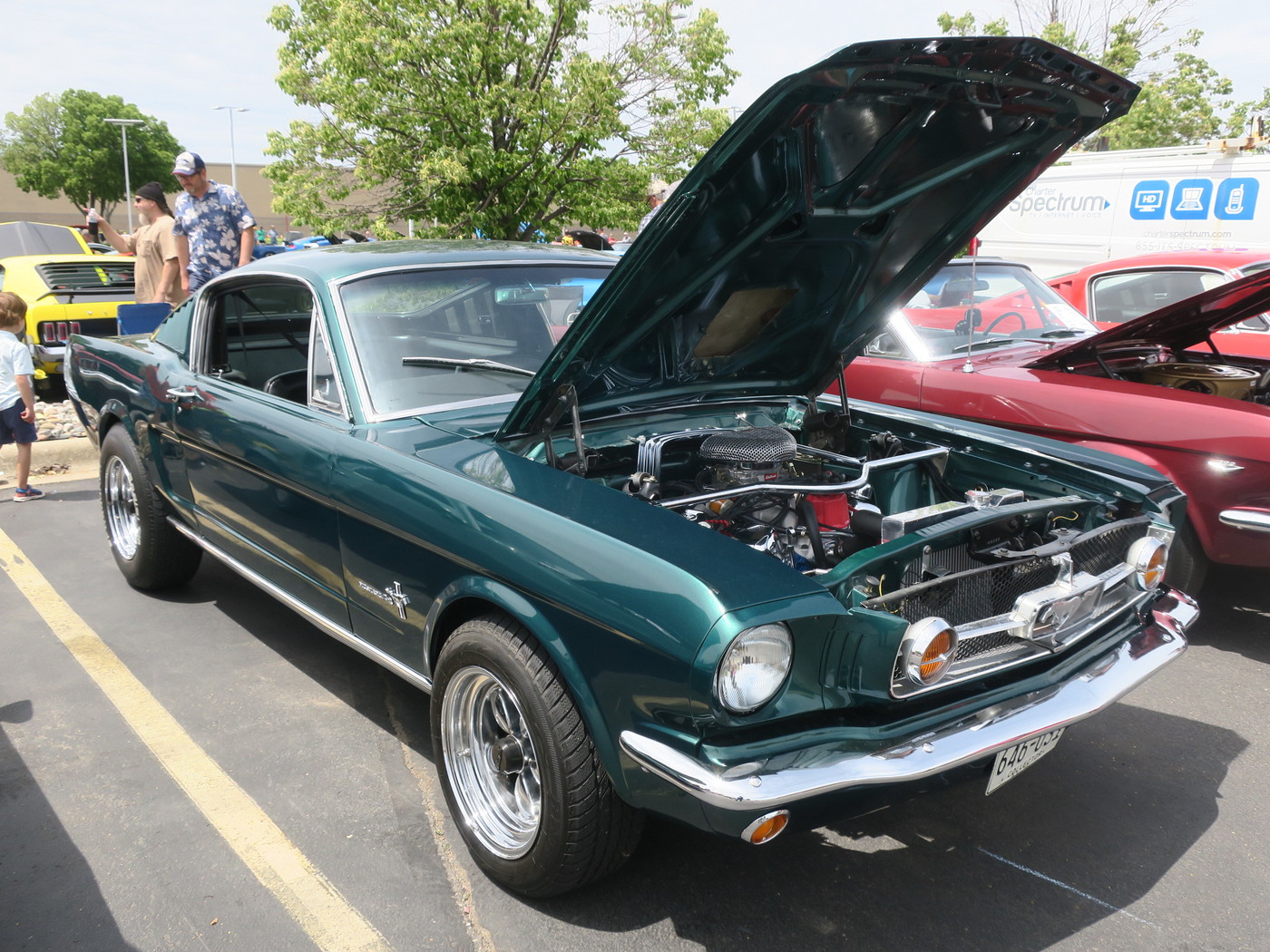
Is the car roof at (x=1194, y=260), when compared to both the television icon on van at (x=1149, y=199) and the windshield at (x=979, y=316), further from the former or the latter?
the television icon on van at (x=1149, y=199)

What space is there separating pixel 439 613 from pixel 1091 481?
6.75 feet

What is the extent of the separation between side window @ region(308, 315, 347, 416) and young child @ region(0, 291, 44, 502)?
3.88m

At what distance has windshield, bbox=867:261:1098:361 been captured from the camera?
5.45m

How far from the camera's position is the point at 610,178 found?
28.3ft

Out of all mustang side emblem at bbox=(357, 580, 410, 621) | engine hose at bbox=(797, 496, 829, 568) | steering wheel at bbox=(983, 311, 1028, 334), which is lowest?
mustang side emblem at bbox=(357, 580, 410, 621)

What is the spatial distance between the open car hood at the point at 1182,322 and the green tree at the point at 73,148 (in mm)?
50390

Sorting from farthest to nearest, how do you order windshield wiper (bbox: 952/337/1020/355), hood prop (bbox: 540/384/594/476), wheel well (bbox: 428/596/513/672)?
windshield wiper (bbox: 952/337/1020/355) < hood prop (bbox: 540/384/594/476) < wheel well (bbox: 428/596/513/672)

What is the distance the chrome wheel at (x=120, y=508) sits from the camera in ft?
15.8

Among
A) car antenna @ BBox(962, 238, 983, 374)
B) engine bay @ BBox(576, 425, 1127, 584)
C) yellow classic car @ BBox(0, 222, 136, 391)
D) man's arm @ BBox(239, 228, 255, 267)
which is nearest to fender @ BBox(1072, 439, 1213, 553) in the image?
car antenna @ BBox(962, 238, 983, 374)

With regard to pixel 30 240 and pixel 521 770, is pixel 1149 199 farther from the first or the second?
pixel 30 240

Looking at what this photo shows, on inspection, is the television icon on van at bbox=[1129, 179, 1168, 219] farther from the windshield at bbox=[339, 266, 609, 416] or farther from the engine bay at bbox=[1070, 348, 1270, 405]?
the windshield at bbox=[339, 266, 609, 416]

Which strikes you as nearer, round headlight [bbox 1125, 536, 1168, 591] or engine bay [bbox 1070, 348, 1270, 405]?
round headlight [bbox 1125, 536, 1168, 591]

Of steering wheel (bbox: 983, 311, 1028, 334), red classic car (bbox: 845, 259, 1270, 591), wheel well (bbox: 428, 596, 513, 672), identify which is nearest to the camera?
wheel well (bbox: 428, 596, 513, 672)

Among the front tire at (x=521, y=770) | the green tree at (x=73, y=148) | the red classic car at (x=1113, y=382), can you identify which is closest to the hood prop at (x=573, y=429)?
the front tire at (x=521, y=770)
